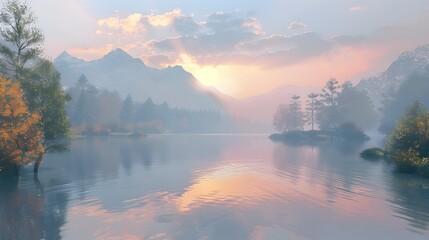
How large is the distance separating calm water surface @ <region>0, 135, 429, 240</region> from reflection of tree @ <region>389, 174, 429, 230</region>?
80 mm

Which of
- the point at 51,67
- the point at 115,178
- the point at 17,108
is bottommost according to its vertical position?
the point at 115,178

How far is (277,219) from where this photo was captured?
2208 centimetres

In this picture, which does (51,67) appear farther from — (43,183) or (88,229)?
(88,229)

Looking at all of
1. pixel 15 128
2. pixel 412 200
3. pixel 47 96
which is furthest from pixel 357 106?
pixel 15 128

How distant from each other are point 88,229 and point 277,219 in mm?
12968

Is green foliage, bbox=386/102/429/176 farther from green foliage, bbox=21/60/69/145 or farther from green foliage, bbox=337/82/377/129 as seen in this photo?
green foliage, bbox=337/82/377/129

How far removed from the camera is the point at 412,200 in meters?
27.5

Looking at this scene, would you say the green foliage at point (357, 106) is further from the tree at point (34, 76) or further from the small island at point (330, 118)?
the tree at point (34, 76)

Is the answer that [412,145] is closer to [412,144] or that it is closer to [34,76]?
[412,144]

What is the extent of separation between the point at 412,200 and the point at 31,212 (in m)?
32.3

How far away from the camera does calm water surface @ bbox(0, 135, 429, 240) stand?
1939cm

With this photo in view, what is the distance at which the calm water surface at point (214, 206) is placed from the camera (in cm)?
1939

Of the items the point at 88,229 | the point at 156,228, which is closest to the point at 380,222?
the point at 156,228

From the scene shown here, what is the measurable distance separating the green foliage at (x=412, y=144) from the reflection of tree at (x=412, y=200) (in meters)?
4.38
